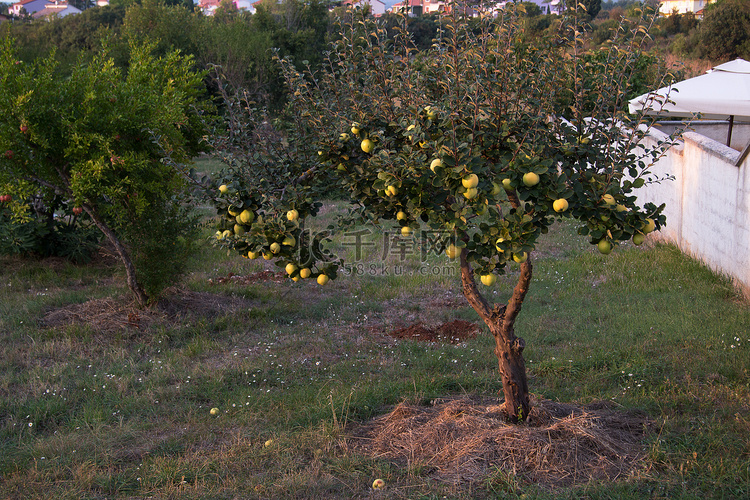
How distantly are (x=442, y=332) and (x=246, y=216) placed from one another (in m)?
2.98

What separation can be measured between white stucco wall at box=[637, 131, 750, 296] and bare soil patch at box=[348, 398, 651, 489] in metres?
3.27

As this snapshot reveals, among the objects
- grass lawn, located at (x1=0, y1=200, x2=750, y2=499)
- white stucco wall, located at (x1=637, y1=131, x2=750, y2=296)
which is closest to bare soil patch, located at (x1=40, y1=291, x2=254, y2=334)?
grass lawn, located at (x1=0, y1=200, x2=750, y2=499)

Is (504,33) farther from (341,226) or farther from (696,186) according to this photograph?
(696,186)

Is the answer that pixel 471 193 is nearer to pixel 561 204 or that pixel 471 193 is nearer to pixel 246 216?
pixel 561 204

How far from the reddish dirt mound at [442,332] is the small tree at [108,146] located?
2337mm

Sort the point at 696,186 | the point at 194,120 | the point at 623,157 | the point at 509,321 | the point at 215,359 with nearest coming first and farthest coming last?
the point at 623,157 < the point at 509,321 < the point at 215,359 < the point at 194,120 < the point at 696,186

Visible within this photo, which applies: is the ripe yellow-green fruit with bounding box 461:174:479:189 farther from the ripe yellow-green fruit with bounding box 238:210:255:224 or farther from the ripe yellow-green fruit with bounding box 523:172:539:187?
the ripe yellow-green fruit with bounding box 238:210:255:224

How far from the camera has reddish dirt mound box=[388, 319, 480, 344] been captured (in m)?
5.29

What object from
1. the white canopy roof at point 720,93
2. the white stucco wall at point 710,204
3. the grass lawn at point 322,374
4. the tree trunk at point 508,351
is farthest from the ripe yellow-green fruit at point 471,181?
the white canopy roof at point 720,93

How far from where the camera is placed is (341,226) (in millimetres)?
3006

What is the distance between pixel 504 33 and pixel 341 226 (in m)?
1.24

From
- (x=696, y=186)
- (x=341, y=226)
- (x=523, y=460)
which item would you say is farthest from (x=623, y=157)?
(x=696, y=186)

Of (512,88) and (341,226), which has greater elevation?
(512,88)

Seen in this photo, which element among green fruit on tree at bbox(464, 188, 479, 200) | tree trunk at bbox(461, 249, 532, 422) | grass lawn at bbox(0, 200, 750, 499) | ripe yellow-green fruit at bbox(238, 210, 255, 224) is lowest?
grass lawn at bbox(0, 200, 750, 499)
